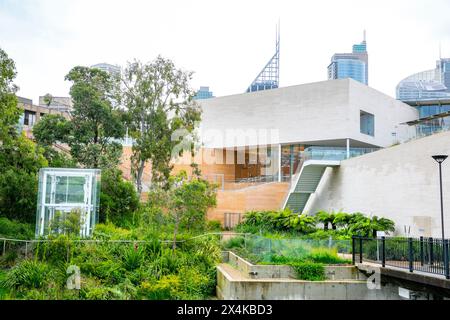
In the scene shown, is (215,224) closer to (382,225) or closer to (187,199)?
(187,199)

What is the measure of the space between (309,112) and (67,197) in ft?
60.3

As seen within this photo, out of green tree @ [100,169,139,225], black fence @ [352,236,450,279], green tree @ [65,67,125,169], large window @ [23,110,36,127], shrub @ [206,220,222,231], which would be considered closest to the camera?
black fence @ [352,236,450,279]

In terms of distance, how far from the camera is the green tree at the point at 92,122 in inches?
1033

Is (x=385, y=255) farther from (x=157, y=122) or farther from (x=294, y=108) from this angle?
(x=294, y=108)

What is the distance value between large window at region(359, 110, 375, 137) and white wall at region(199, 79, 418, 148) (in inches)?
17.0

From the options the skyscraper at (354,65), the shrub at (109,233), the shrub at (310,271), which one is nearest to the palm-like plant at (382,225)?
the shrub at (310,271)

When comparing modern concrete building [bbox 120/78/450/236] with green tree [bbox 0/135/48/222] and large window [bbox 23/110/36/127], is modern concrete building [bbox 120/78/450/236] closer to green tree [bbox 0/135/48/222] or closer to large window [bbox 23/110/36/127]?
green tree [bbox 0/135/48/222]

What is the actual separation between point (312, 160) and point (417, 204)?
7616mm

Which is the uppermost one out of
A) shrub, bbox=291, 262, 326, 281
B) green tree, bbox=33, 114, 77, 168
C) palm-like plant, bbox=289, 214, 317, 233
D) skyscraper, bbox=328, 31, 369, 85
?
skyscraper, bbox=328, 31, 369, 85

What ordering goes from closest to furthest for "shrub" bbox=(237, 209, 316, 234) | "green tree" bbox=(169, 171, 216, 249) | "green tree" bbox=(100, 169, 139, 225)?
"green tree" bbox=(169, 171, 216, 249), "shrub" bbox=(237, 209, 316, 234), "green tree" bbox=(100, 169, 139, 225)

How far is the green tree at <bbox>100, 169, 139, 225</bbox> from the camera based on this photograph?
23375 mm

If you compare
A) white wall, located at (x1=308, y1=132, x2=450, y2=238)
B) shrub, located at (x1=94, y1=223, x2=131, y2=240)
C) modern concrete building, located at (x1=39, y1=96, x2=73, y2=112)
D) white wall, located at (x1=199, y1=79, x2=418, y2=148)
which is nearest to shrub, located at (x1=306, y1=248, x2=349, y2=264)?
white wall, located at (x1=308, y1=132, x2=450, y2=238)

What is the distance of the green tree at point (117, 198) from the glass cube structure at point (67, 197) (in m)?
3.04

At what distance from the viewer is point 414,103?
1580 inches
